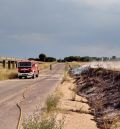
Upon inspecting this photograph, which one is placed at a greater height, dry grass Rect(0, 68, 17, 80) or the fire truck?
the fire truck

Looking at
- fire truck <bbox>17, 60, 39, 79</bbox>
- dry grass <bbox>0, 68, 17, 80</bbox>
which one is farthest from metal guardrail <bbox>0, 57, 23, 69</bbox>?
fire truck <bbox>17, 60, 39, 79</bbox>

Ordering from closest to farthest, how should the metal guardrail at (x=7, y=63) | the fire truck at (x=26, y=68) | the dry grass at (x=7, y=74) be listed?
the fire truck at (x=26, y=68) → the dry grass at (x=7, y=74) → the metal guardrail at (x=7, y=63)

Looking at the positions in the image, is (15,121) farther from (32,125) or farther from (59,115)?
(32,125)

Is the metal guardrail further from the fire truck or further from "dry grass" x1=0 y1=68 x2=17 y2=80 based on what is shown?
the fire truck

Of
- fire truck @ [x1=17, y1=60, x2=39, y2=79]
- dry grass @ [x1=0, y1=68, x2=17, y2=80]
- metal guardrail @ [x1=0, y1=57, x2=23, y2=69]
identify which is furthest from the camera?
metal guardrail @ [x1=0, y1=57, x2=23, y2=69]

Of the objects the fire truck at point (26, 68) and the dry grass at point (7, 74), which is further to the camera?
the dry grass at point (7, 74)

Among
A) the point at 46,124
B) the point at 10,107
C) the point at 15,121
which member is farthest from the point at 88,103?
the point at 46,124

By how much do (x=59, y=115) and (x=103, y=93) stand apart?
38.9 feet

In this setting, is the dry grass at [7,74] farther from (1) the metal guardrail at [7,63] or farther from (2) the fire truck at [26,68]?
(1) the metal guardrail at [7,63]

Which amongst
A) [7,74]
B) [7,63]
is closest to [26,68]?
[7,74]

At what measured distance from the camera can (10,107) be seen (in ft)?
86.2

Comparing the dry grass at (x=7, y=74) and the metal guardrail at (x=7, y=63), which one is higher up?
the metal guardrail at (x=7, y=63)

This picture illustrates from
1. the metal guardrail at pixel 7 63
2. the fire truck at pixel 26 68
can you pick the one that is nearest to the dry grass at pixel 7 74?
the fire truck at pixel 26 68

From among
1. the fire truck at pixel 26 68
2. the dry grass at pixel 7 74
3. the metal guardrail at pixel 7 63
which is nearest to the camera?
the fire truck at pixel 26 68
